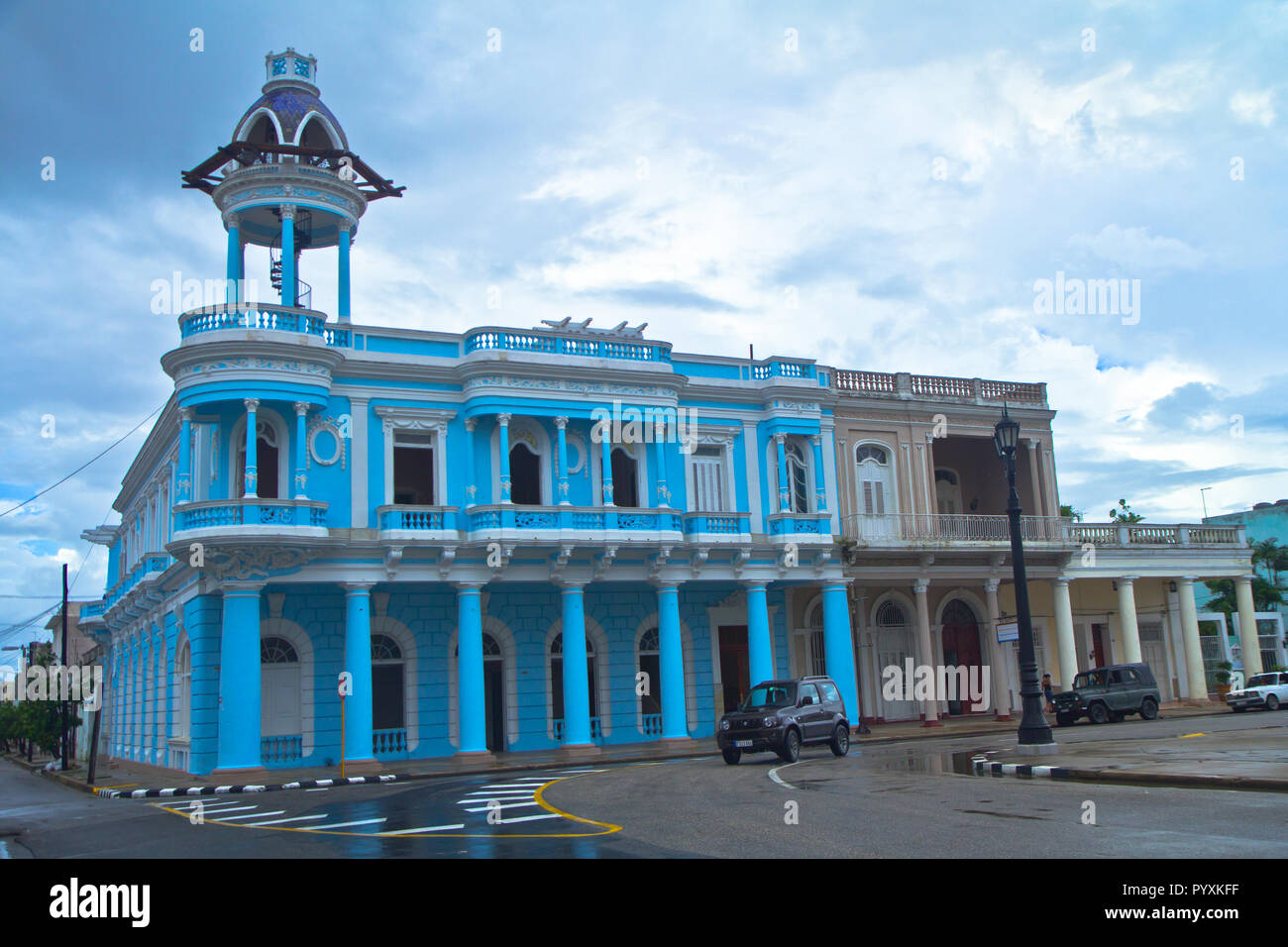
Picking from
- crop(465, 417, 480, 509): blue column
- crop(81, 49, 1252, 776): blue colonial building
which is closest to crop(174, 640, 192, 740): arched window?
crop(81, 49, 1252, 776): blue colonial building

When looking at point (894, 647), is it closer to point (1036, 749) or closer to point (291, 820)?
point (1036, 749)

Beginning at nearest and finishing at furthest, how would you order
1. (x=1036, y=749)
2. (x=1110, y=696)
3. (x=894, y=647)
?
(x=1036, y=749)
(x=1110, y=696)
(x=894, y=647)

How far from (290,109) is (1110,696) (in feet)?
87.7

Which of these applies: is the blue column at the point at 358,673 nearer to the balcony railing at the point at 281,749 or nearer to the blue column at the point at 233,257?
the balcony railing at the point at 281,749

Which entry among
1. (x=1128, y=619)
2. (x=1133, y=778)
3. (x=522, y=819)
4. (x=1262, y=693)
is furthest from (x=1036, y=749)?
(x=1128, y=619)

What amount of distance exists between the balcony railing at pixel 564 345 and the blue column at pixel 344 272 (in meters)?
3.12

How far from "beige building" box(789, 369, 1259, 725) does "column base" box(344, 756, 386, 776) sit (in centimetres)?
1382

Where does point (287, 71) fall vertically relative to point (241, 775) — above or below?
above

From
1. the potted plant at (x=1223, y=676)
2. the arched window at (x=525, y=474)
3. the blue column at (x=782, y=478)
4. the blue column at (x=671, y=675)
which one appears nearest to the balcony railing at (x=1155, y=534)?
the potted plant at (x=1223, y=676)

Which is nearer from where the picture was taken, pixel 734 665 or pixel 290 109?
A: pixel 290 109

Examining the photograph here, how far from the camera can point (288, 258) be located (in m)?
27.3

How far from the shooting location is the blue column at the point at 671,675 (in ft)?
95.5
